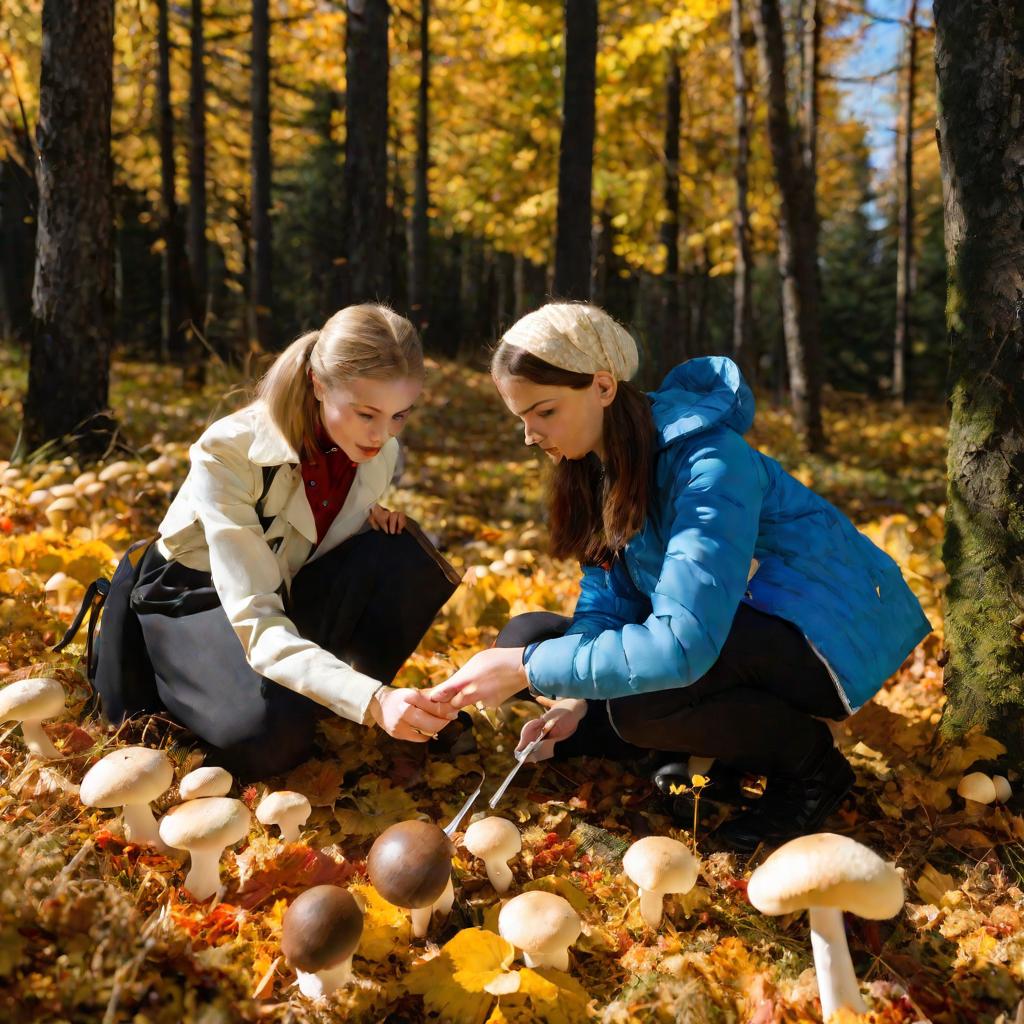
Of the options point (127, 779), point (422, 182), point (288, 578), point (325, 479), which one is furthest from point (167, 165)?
point (127, 779)

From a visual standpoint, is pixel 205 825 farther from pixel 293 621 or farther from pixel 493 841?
pixel 293 621

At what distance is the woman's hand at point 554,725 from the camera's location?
2.69m

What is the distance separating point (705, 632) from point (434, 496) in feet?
15.6

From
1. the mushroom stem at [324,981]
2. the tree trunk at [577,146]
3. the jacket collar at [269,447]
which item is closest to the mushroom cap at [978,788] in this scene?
the mushroom stem at [324,981]

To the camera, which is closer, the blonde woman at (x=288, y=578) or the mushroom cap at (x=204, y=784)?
the mushroom cap at (x=204, y=784)

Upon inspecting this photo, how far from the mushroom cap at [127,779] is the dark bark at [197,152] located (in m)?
9.22

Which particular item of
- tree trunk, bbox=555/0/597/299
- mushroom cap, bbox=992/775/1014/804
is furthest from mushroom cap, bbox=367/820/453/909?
tree trunk, bbox=555/0/597/299

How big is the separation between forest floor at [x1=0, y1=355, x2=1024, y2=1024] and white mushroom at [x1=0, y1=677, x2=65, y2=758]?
6 centimetres

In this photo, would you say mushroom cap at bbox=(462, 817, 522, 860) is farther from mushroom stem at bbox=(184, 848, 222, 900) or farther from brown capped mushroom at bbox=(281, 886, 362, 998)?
mushroom stem at bbox=(184, 848, 222, 900)

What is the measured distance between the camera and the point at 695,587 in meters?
2.18

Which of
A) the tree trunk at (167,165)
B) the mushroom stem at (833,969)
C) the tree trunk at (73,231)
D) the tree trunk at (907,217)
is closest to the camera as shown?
the mushroom stem at (833,969)

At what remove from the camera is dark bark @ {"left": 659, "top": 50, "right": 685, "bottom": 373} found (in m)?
11.1

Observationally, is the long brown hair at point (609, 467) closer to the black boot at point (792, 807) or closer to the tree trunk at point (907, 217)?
the black boot at point (792, 807)

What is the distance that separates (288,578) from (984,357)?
2325 mm
